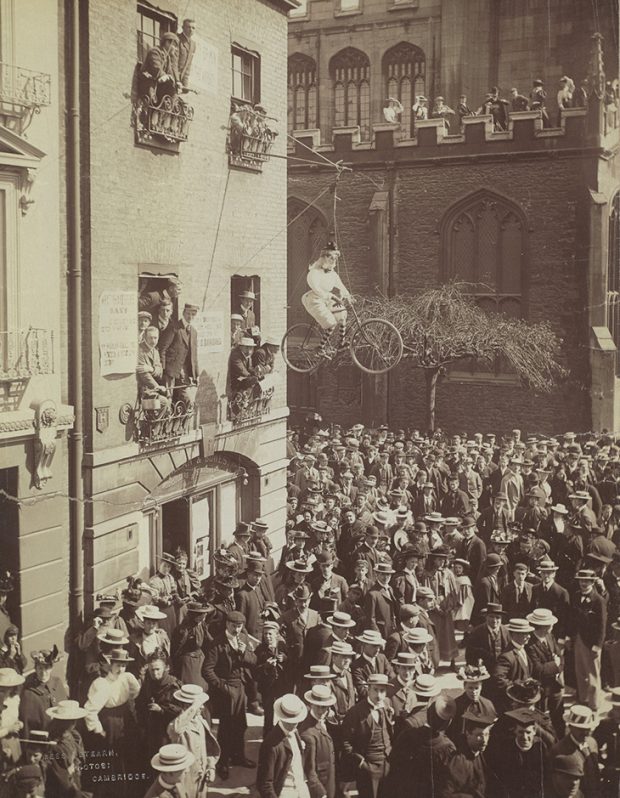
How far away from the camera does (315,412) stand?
64.8 ft

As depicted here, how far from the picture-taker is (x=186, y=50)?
11742 millimetres

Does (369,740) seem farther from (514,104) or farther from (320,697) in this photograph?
(514,104)

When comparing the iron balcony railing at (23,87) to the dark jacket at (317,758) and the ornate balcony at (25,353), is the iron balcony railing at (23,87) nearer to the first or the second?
the ornate balcony at (25,353)

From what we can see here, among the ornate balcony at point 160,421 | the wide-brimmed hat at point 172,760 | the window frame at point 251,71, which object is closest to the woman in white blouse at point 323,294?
the ornate balcony at point 160,421

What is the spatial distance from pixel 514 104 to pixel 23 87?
38.5ft

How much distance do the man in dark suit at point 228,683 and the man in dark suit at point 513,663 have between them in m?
2.58

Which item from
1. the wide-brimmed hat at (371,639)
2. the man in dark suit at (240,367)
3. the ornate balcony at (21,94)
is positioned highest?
the ornate balcony at (21,94)

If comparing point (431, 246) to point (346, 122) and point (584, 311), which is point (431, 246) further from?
point (346, 122)

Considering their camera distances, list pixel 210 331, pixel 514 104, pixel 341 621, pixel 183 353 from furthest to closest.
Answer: pixel 514 104 → pixel 210 331 → pixel 183 353 → pixel 341 621

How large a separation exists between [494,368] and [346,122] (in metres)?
10.9

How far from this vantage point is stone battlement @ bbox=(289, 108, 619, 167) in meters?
17.5

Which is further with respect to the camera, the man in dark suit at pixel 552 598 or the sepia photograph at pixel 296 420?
the man in dark suit at pixel 552 598

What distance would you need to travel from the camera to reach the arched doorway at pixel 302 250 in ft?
62.8

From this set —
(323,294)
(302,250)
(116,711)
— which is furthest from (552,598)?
(302,250)
